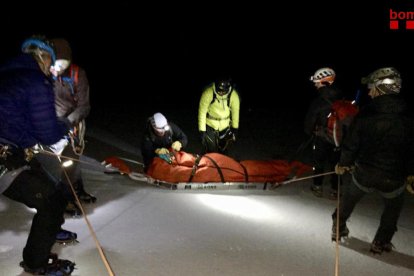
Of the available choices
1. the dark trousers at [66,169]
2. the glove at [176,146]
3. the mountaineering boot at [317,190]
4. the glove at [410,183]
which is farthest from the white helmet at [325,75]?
the dark trousers at [66,169]

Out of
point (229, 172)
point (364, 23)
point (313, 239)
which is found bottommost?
point (313, 239)

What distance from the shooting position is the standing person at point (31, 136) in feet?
10.5

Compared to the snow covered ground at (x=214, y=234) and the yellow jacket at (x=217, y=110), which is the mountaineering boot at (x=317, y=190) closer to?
the snow covered ground at (x=214, y=234)

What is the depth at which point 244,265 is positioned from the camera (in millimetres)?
4082

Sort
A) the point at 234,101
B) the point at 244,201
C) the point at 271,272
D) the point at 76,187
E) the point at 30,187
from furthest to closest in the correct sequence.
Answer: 1. the point at 234,101
2. the point at 244,201
3. the point at 76,187
4. the point at 271,272
5. the point at 30,187

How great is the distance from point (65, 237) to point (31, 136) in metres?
1.34

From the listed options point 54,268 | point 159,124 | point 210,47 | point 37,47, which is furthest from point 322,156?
point 210,47

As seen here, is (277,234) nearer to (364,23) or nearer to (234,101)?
(234,101)

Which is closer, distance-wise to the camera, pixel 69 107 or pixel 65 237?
pixel 65 237

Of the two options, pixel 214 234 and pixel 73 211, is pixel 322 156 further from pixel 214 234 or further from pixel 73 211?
pixel 73 211

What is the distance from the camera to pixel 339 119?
18.5 feet

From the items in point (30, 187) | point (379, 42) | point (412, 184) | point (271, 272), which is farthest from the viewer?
point (379, 42)

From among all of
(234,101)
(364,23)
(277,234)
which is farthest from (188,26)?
(277,234)

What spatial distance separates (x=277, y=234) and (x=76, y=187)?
8.38 feet
